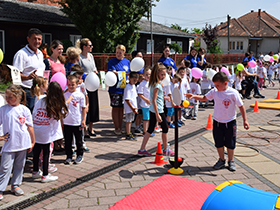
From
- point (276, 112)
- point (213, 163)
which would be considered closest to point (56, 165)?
point (213, 163)

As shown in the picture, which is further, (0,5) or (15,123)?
(0,5)

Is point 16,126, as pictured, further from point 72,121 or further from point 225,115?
point 225,115

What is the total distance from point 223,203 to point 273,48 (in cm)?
6404

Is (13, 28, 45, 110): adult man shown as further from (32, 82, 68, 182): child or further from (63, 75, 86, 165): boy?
(32, 82, 68, 182): child

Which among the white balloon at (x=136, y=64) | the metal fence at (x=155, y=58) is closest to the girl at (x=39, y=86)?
the white balloon at (x=136, y=64)

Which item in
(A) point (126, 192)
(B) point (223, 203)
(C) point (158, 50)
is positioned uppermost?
(C) point (158, 50)

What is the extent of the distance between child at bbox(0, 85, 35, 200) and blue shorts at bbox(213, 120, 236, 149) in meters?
3.24

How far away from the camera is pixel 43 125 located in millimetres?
4879

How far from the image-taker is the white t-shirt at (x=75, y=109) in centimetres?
559

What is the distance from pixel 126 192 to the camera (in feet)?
14.6

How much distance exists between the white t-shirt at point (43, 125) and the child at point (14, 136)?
0.35 metres

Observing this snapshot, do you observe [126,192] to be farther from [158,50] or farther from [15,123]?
[158,50]

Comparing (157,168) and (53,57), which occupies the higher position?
(53,57)

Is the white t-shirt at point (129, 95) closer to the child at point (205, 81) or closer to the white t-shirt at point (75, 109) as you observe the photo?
the white t-shirt at point (75, 109)
